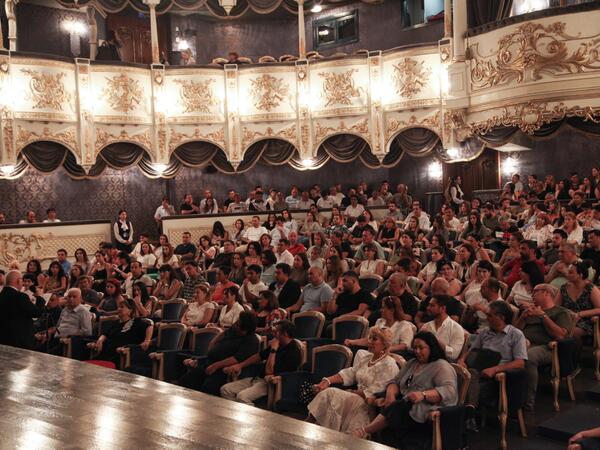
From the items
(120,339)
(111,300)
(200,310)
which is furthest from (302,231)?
(120,339)

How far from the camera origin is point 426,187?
1677cm

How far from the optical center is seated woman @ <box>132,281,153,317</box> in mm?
7535

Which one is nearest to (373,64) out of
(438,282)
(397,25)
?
(397,25)

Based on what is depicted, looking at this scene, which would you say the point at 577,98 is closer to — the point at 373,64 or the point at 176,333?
the point at 373,64

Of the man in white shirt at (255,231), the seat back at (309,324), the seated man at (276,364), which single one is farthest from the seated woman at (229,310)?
the man in white shirt at (255,231)

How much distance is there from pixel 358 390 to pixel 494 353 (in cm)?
98

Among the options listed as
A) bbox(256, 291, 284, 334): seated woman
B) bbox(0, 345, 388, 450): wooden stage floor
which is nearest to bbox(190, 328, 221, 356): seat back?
bbox(256, 291, 284, 334): seated woman

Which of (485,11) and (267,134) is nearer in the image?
(485,11)

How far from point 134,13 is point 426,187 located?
25.4ft

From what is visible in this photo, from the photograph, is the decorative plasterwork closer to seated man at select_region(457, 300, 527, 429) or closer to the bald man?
the bald man

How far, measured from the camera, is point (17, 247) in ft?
40.5

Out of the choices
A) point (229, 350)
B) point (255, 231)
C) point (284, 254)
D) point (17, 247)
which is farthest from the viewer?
point (17, 247)

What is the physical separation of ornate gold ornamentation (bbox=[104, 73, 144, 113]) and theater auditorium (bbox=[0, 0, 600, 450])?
69 millimetres

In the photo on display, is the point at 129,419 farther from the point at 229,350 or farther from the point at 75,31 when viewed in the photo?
the point at 75,31
